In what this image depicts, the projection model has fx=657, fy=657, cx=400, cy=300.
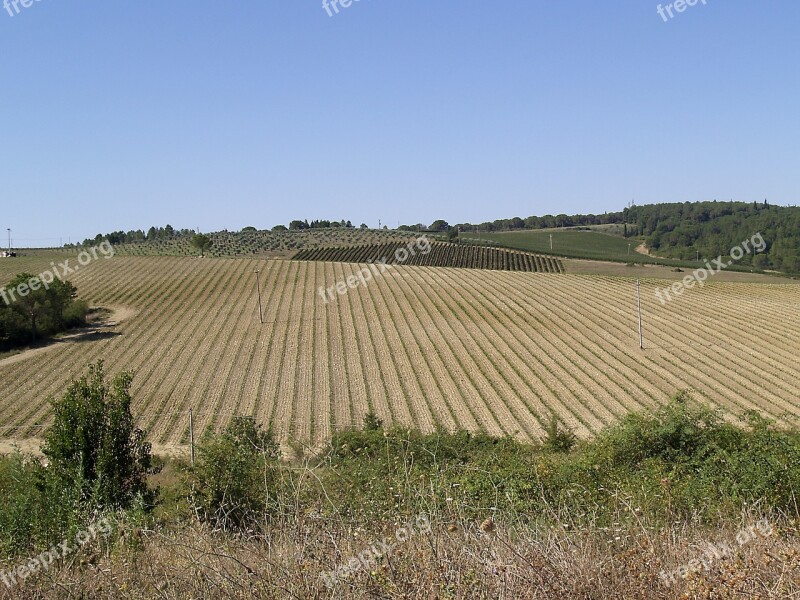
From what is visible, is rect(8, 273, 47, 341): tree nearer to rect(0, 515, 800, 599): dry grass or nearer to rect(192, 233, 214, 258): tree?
rect(192, 233, 214, 258): tree

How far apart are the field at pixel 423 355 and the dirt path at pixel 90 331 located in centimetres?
35

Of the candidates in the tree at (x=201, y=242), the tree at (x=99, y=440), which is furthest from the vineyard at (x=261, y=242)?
the tree at (x=99, y=440)

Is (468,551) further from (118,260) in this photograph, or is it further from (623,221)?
(623,221)

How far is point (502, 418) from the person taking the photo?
94.6 ft

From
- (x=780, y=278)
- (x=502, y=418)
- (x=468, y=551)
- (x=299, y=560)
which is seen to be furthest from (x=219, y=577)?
(x=780, y=278)

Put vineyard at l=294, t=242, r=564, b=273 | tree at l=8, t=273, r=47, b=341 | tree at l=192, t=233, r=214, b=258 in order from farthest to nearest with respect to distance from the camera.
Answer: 1. tree at l=192, t=233, r=214, b=258
2. vineyard at l=294, t=242, r=564, b=273
3. tree at l=8, t=273, r=47, b=341

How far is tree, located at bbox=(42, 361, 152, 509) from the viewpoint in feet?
44.7

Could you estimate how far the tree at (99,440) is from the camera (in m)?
13.6

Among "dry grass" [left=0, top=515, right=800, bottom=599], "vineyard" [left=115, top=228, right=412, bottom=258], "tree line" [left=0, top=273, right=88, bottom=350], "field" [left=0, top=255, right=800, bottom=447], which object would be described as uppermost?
"vineyard" [left=115, top=228, right=412, bottom=258]

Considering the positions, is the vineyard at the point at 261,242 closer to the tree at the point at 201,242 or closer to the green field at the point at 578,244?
the tree at the point at 201,242

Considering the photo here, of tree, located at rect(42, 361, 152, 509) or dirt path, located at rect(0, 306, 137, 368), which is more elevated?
tree, located at rect(42, 361, 152, 509)

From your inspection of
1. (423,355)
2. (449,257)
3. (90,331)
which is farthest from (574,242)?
(90,331)

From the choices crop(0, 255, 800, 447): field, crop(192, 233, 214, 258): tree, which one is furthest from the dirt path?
crop(192, 233, 214, 258): tree

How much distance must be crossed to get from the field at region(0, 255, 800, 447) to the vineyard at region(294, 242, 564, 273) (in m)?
16.4
